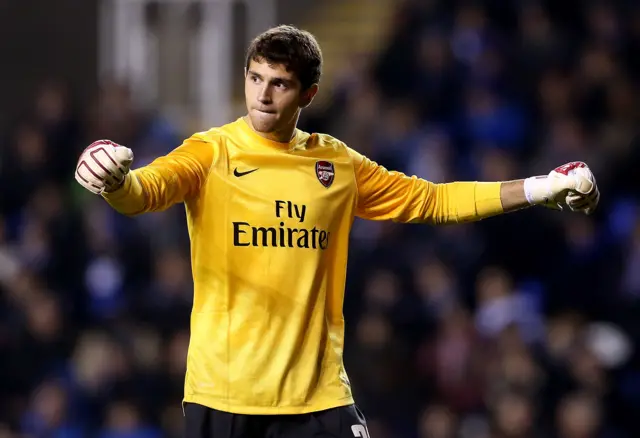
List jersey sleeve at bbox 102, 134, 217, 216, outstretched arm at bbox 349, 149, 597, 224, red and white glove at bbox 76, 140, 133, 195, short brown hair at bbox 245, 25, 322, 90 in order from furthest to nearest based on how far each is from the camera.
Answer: outstretched arm at bbox 349, 149, 597, 224
short brown hair at bbox 245, 25, 322, 90
jersey sleeve at bbox 102, 134, 217, 216
red and white glove at bbox 76, 140, 133, 195

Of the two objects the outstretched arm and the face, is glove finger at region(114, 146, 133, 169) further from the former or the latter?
the outstretched arm

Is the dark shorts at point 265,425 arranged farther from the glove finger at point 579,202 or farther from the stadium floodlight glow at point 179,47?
the stadium floodlight glow at point 179,47

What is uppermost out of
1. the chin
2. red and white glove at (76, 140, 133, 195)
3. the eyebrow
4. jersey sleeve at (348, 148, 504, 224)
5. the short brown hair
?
the short brown hair

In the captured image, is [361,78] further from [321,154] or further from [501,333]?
[321,154]

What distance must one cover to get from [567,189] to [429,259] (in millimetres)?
5556

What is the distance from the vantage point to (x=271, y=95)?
4.96 m

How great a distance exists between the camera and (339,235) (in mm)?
5227

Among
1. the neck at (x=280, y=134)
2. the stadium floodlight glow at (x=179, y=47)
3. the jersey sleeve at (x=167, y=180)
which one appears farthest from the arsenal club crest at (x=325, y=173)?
the stadium floodlight glow at (x=179, y=47)

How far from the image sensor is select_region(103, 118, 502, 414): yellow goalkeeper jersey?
4977 mm

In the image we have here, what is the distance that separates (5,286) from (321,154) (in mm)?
6932

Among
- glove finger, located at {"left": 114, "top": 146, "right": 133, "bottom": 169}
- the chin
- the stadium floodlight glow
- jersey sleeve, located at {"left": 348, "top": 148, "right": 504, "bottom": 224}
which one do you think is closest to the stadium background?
the stadium floodlight glow

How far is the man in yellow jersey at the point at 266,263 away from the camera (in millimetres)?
4969

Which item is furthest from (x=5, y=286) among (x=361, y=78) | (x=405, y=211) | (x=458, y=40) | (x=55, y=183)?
(x=405, y=211)

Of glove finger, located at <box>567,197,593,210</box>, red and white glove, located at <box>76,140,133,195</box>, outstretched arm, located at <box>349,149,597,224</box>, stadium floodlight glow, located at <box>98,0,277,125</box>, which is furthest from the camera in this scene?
stadium floodlight glow, located at <box>98,0,277,125</box>
